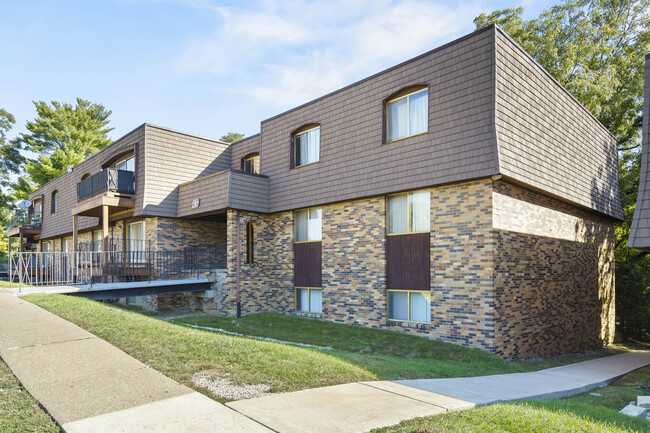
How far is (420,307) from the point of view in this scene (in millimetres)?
11844

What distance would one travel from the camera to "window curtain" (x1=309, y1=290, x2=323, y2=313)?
14.7 metres

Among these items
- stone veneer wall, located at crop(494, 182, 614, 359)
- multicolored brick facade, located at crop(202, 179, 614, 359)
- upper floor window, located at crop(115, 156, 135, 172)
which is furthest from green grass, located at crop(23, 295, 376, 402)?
upper floor window, located at crop(115, 156, 135, 172)

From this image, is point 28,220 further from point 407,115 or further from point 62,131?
point 407,115

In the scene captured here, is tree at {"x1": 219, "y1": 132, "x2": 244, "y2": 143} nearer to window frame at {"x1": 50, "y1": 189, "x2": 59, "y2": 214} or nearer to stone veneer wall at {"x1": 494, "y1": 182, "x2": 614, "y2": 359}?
window frame at {"x1": 50, "y1": 189, "x2": 59, "y2": 214}

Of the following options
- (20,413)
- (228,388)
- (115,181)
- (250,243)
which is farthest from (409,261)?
(115,181)

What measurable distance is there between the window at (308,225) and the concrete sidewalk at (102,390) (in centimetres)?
829

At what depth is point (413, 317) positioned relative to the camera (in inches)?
472

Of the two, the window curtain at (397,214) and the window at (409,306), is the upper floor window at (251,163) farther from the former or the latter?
the window at (409,306)

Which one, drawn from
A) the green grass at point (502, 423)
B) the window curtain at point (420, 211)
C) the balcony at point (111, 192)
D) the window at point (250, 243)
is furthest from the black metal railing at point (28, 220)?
the green grass at point (502, 423)

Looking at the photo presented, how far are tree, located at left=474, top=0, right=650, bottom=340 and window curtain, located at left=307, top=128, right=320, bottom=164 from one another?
40.0ft

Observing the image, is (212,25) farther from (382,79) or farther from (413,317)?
(413,317)

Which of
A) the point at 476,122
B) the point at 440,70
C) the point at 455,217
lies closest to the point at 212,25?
the point at 440,70

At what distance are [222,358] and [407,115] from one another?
8629mm

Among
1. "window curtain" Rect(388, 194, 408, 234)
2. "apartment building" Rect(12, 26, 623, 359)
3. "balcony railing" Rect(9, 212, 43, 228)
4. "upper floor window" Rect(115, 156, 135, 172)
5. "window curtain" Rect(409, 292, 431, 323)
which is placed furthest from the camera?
"balcony railing" Rect(9, 212, 43, 228)
